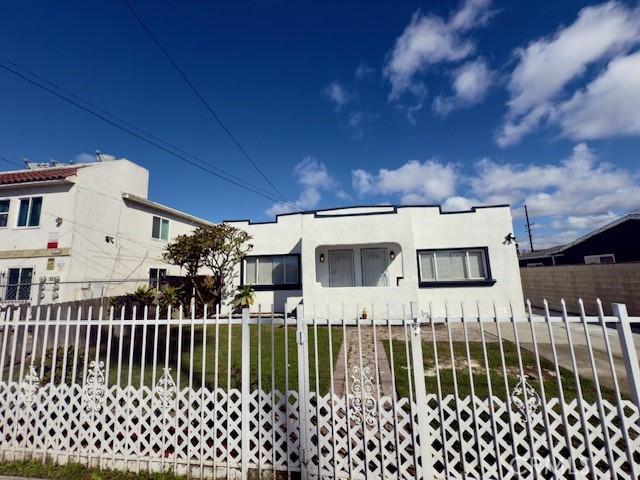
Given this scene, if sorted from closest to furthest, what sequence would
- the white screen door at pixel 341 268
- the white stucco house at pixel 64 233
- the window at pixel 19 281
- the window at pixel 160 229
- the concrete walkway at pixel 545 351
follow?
the concrete walkway at pixel 545 351 < the window at pixel 19 281 < the white stucco house at pixel 64 233 < the white screen door at pixel 341 268 < the window at pixel 160 229

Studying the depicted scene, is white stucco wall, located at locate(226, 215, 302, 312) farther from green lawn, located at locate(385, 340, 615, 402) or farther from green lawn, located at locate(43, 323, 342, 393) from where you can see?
green lawn, located at locate(385, 340, 615, 402)

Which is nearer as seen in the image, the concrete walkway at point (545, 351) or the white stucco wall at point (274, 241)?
the concrete walkway at point (545, 351)

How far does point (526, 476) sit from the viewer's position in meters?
3.18

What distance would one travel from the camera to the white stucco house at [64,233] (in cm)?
1429

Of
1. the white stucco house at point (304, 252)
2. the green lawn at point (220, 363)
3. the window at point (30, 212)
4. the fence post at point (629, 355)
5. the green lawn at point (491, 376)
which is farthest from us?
the window at point (30, 212)

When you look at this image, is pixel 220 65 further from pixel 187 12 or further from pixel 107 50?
pixel 107 50

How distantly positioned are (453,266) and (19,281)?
2064 centimetres

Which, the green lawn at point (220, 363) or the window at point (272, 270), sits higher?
the window at point (272, 270)

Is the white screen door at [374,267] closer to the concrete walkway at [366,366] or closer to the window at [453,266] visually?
the window at [453,266]

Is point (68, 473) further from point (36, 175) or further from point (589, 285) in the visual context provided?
point (36, 175)

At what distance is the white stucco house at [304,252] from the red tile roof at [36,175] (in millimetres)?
66

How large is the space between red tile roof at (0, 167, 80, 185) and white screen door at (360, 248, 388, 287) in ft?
49.4

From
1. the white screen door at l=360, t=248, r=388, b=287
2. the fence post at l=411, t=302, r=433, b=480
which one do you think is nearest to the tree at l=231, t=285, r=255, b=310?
the white screen door at l=360, t=248, r=388, b=287

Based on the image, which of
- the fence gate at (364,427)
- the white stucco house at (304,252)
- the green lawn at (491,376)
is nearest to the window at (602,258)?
the white stucco house at (304,252)
